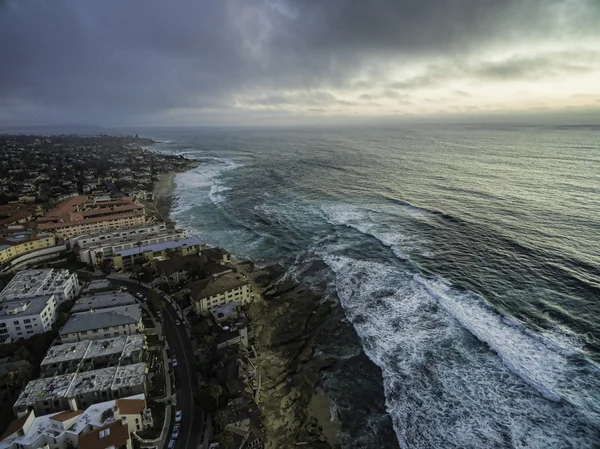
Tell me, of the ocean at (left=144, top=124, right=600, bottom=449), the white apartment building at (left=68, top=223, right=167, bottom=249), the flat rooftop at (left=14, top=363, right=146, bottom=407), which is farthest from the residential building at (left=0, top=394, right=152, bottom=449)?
the white apartment building at (left=68, top=223, right=167, bottom=249)

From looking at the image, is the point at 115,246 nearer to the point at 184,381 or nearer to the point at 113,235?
the point at 113,235

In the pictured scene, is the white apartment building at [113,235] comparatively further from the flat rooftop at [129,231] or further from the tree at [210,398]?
the tree at [210,398]

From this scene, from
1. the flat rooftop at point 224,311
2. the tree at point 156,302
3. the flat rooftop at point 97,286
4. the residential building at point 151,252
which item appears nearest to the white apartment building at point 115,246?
the residential building at point 151,252

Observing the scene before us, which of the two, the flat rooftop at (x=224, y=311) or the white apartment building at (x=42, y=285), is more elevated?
the white apartment building at (x=42, y=285)

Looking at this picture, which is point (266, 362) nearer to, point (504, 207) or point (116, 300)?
point (116, 300)

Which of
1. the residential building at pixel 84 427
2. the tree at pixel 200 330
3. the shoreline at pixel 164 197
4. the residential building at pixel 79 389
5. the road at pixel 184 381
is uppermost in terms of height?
the residential building at pixel 84 427

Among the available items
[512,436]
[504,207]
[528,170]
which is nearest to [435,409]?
[512,436]
